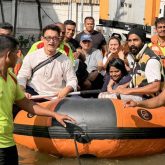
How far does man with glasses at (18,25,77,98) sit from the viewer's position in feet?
21.8

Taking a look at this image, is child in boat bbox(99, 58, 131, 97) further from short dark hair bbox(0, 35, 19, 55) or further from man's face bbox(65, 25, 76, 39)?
short dark hair bbox(0, 35, 19, 55)

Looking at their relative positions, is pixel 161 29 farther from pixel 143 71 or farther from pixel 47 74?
pixel 47 74

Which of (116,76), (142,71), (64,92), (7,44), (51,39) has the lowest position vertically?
(64,92)

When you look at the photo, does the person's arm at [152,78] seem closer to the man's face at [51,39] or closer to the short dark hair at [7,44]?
the man's face at [51,39]

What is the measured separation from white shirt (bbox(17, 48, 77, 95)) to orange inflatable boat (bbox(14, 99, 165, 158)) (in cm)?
39

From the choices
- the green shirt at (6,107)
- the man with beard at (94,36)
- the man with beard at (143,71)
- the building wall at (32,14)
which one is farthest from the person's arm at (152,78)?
the building wall at (32,14)

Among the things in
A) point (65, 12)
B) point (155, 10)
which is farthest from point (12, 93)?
point (65, 12)

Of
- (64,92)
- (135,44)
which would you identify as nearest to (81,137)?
(64,92)

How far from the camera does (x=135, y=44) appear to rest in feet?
22.1

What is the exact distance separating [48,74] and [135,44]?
1217 millimetres

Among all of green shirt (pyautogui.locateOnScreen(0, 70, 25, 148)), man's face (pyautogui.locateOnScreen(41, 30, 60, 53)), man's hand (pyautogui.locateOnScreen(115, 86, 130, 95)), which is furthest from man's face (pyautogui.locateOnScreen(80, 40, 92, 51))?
green shirt (pyautogui.locateOnScreen(0, 70, 25, 148))

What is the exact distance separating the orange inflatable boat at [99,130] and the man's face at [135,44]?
784mm

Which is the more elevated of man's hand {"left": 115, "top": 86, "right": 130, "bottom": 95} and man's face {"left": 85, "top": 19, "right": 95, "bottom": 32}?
man's face {"left": 85, "top": 19, "right": 95, "bottom": 32}

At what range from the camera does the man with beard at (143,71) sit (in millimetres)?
6359
